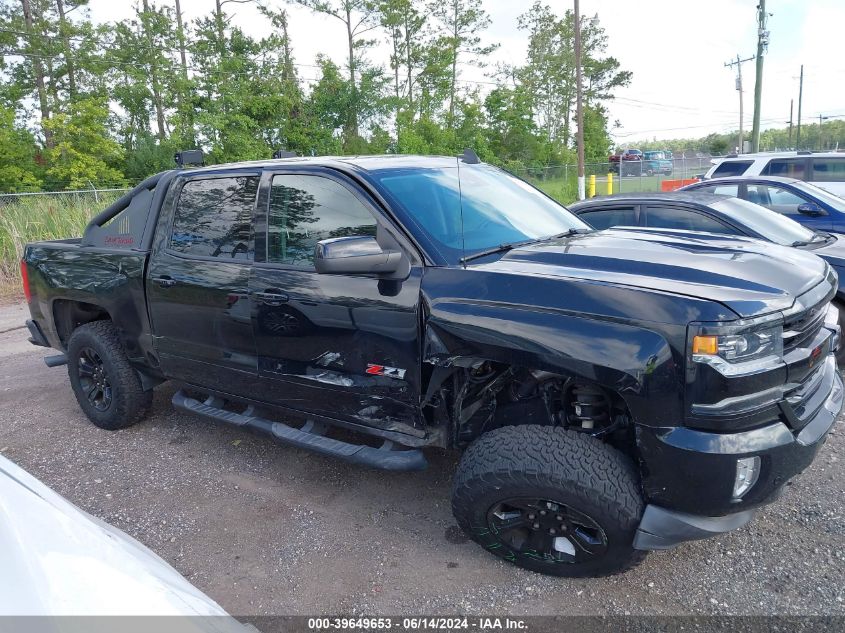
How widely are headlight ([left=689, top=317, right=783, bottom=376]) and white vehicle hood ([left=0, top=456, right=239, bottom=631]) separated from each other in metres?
1.79

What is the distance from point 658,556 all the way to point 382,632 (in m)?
1.36

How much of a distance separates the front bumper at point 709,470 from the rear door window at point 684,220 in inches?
139

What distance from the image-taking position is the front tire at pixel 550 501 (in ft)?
8.11

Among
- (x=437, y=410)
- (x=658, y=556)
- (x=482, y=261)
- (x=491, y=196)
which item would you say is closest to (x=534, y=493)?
(x=437, y=410)

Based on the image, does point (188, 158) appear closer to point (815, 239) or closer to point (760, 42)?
point (815, 239)

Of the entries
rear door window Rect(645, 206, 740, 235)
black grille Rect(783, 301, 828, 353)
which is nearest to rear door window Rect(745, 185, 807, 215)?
rear door window Rect(645, 206, 740, 235)

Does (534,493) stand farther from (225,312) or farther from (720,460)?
(225,312)

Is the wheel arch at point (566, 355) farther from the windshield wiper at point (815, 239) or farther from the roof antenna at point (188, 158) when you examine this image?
the windshield wiper at point (815, 239)

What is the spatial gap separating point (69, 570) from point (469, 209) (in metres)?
2.52

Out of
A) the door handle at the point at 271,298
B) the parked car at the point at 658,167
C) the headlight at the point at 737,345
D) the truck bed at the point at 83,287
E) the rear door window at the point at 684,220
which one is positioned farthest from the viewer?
the parked car at the point at 658,167

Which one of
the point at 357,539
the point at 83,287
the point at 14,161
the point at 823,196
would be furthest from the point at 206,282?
the point at 14,161

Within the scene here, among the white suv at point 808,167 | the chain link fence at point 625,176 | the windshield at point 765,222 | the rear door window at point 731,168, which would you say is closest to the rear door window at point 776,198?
the windshield at point 765,222

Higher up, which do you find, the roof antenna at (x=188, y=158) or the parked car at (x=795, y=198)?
the roof antenna at (x=188, y=158)

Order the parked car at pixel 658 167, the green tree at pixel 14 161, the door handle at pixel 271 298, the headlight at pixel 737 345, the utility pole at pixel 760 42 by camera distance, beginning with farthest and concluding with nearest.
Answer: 1. the parked car at pixel 658 167
2. the green tree at pixel 14 161
3. the utility pole at pixel 760 42
4. the door handle at pixel 271 298
5. the headlight at pixel 737 345
